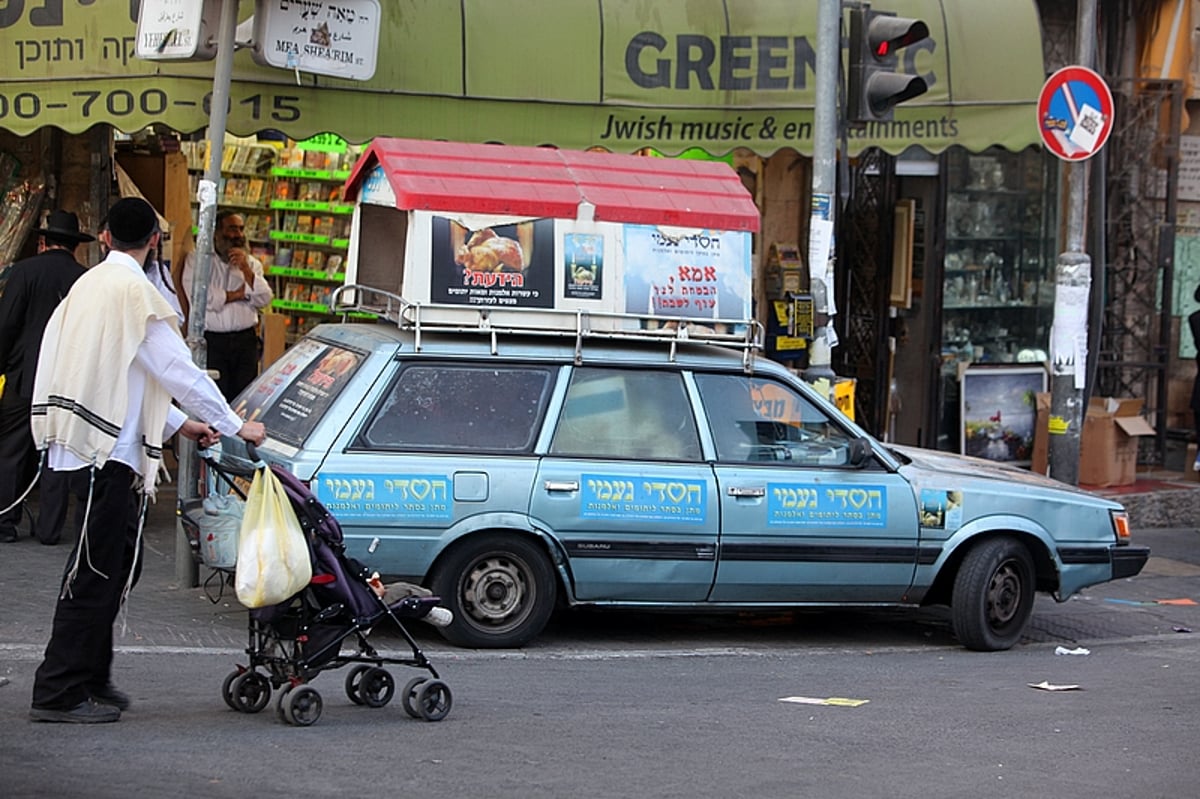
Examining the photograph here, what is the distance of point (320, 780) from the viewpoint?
550 cm

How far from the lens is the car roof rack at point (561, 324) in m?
8.29

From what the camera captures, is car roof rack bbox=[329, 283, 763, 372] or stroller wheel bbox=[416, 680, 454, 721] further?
car roof rack bbox=[329, 283, 763, 372]

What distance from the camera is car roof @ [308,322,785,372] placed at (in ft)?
26.9

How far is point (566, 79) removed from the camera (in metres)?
11.1

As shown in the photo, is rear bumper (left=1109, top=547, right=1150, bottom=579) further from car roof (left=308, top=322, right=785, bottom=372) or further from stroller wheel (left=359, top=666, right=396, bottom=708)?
stroller wheel (left=359, top=666, right=396, bottom=708)

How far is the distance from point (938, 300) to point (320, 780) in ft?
32.5

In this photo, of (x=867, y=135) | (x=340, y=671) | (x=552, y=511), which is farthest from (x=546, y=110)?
(x=340, y=671)

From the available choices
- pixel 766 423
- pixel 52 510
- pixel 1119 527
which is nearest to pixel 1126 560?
pixel 1119 527

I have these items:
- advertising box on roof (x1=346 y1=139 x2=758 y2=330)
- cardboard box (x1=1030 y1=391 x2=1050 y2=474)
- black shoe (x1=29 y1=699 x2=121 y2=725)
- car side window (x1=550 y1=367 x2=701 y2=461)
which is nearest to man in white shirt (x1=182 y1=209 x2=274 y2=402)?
advertising box on roof (x1=346 y1=139 x2=758 y2=330)

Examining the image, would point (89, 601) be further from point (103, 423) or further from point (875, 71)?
point (875, 71)

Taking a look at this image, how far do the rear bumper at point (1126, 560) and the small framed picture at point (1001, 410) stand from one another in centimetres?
496

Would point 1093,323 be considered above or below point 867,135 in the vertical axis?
below

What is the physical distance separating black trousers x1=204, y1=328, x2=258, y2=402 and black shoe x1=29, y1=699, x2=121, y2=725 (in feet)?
20.3

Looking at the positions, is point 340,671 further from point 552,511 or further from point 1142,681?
point 1142,681
